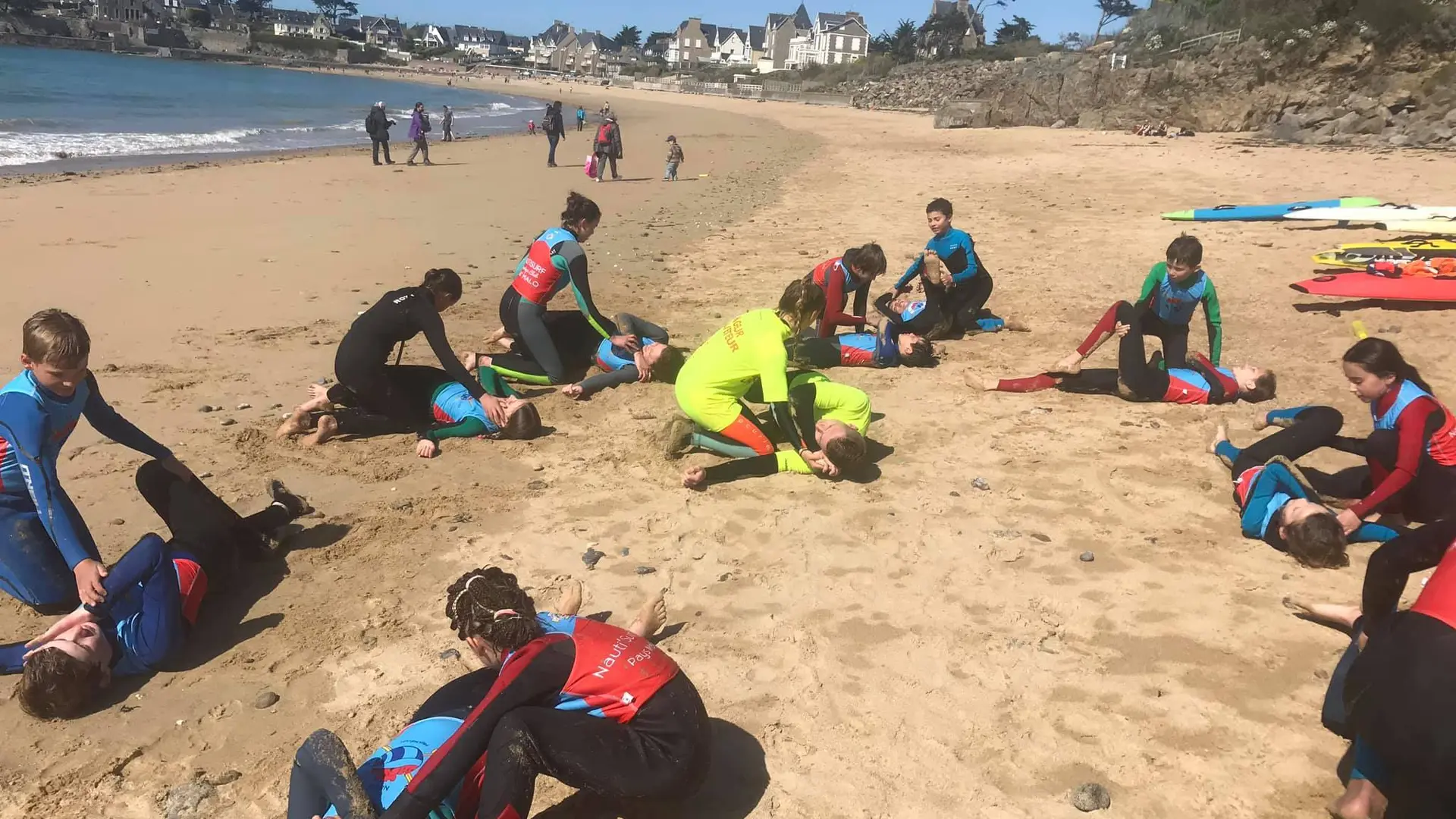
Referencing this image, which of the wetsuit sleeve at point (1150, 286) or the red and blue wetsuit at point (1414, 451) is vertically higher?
the wetsuit sleeve at point (1150, 286)

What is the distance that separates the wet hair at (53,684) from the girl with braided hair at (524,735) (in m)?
1.43

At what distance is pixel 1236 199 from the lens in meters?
14.1

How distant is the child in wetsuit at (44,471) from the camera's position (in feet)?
12.7

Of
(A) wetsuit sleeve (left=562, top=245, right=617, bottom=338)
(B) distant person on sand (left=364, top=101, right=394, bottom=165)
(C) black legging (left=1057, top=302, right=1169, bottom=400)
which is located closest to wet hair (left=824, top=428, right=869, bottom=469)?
(C) black legging (left=1057, top=302, right=1169, bottom=400)

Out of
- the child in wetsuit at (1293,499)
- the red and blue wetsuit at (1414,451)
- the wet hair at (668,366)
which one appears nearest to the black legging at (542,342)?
the wet hair at (668,366)

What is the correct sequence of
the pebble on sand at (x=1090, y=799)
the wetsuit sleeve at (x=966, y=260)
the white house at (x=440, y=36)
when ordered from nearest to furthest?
1. the pebble on sand at (x=1090, y=799)
2. the wetsuit sleeve at (x=966, y=260)
3. the white house at (x=440, y=36)

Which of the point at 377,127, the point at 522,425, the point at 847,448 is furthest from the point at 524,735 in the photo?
the point at 377,127

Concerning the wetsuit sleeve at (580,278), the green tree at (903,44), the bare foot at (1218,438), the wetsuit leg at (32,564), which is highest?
the green tree at (903,44)

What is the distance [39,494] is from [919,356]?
643cm

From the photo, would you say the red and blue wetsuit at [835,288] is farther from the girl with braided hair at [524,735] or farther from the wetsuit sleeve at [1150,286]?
the girl with braided hair at [524,735]

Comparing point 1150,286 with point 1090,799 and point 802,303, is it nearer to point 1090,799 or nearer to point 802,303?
point 802,303

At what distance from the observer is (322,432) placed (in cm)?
632

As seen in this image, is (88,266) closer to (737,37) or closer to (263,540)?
(263,540)

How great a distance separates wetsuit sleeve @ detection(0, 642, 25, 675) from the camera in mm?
3838
